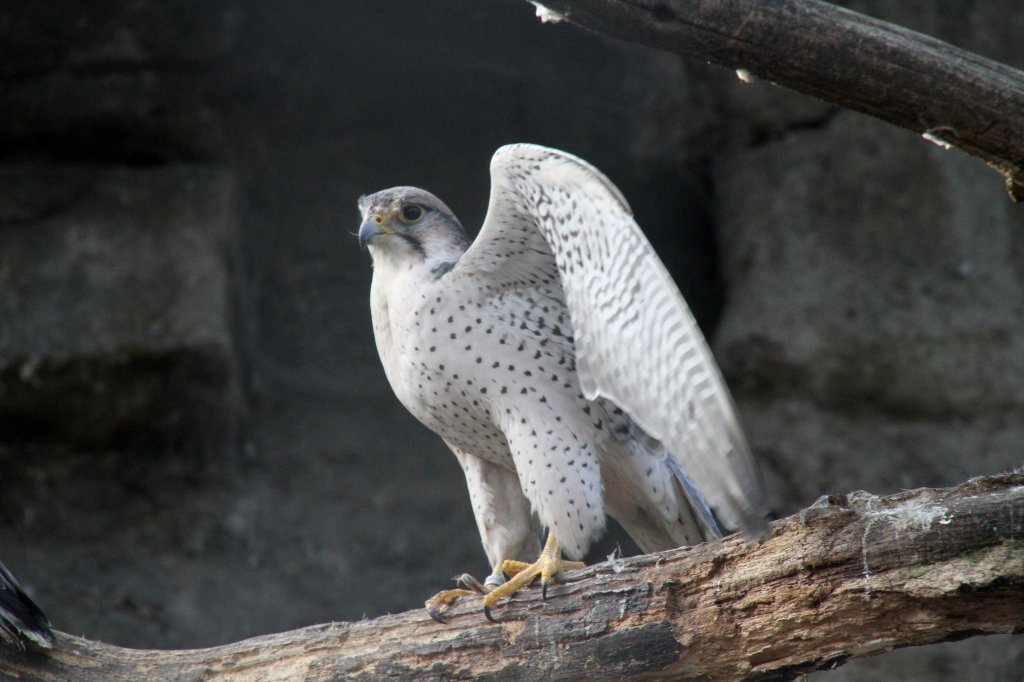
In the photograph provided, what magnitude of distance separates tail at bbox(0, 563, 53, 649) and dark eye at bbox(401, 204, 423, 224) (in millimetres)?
1560

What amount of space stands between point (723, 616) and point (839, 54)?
50.7 inches

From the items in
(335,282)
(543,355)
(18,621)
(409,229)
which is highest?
(335,282)

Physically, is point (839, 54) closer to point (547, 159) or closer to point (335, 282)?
point (547, 159)

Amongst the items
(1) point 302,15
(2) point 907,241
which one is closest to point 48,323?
(1) point 302,15

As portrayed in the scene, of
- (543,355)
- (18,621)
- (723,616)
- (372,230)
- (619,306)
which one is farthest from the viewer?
(372,230)

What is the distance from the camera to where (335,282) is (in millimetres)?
5516

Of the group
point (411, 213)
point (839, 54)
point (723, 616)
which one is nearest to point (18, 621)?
point (411, 213)

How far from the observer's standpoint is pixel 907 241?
205 inches

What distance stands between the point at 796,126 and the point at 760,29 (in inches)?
122

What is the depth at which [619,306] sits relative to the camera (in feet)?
8.71

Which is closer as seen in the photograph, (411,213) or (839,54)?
(839,54)

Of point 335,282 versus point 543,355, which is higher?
point 335,282

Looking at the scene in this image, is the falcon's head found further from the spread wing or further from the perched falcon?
the spread wing

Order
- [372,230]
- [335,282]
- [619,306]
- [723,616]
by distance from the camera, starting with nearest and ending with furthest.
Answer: [723,616]
[619,306]
[372,230]
[335,282]
